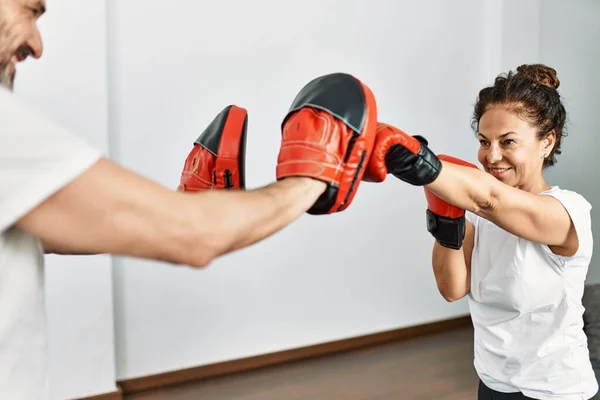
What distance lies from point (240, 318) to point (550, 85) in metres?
2.11

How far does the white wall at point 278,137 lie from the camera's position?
299 cm

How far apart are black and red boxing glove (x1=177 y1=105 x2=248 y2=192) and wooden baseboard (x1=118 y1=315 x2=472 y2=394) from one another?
183 cm

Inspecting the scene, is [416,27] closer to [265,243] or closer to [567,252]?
[265,243]

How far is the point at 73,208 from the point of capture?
746mm

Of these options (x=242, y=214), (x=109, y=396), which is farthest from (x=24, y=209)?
(x=109, y=396)

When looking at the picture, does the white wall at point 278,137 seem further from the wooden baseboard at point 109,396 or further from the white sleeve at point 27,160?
the white sleeve at point 27,160

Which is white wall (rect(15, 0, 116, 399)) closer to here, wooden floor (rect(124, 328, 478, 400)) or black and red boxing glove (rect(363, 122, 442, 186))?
wooden floor (rect(124, 328, 478, 400))

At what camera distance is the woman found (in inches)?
57.4

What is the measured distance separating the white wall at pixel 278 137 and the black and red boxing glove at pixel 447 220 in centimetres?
175

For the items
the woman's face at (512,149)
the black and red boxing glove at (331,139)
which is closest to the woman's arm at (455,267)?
the woman's face at (512,149)

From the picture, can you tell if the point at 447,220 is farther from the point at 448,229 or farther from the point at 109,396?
the point at 109,396

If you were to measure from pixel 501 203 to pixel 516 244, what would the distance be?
178mm

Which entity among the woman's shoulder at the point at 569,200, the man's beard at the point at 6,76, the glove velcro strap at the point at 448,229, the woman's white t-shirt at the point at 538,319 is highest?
the man's beard at the point at 6,76

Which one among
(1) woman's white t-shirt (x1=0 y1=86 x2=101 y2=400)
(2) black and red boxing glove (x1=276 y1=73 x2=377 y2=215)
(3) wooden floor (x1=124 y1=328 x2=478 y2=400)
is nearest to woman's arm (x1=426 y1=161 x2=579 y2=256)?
(2) black and red boxing glove (x1=276 y1=73 x2=377 y2=215)
